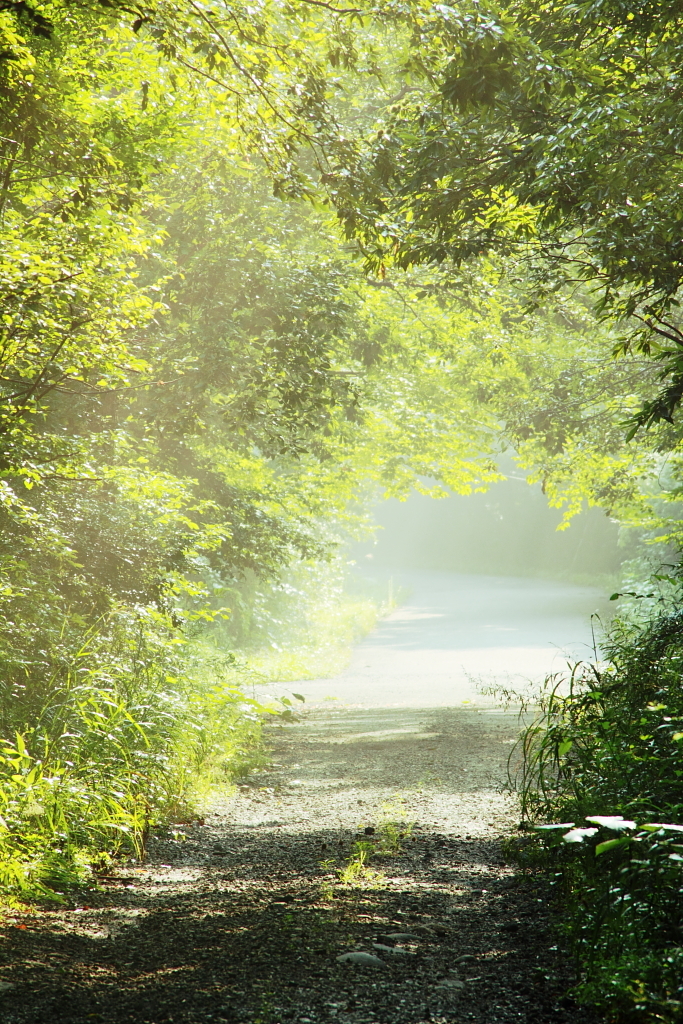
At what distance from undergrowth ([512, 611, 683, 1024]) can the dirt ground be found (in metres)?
0.18

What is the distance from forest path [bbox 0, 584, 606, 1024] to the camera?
105 inches

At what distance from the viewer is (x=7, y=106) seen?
16.9ft

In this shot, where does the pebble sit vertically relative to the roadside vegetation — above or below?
below

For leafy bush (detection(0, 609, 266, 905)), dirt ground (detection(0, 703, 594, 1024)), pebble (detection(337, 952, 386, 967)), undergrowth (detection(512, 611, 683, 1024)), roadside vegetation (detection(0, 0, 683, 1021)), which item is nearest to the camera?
undergrowth (detection(512, 611, 683, 1024))

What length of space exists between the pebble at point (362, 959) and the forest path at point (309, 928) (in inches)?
1.0

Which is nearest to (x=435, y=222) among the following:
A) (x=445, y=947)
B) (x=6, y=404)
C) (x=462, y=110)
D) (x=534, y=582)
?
(x=462, y=110)

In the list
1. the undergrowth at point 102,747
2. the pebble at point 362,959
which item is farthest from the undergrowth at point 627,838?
the undergrowth at point 102,747

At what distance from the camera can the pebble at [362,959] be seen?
296 centimetres

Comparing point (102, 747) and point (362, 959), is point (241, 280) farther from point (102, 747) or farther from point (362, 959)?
point (362, 959)

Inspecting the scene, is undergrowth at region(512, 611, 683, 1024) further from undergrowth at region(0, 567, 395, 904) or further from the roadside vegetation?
undergrowth at region(0, 567, 395, 904)

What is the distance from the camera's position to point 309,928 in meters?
3.34

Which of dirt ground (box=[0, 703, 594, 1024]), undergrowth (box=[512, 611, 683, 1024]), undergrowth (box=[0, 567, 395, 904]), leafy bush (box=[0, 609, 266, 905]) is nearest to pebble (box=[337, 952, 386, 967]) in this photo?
dirt ground (box=[0, 703, 594, 1024])

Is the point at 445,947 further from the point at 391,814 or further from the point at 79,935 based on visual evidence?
the point at 391,814

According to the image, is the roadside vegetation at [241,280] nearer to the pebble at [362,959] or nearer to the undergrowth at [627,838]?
the undergrowth at [627,838]
